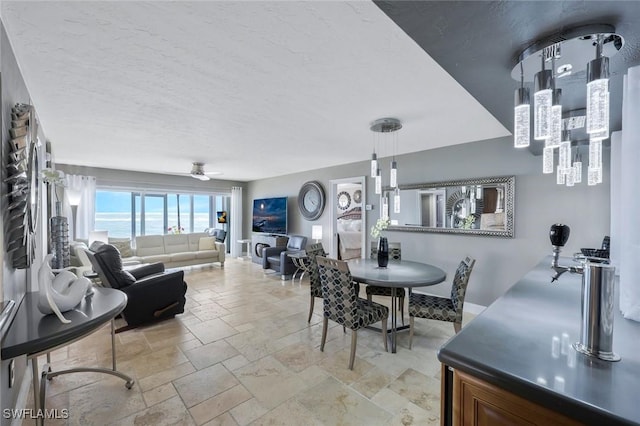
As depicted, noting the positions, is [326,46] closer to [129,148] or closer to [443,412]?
[443,412]

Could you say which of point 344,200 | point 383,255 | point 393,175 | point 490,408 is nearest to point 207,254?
point 344,200

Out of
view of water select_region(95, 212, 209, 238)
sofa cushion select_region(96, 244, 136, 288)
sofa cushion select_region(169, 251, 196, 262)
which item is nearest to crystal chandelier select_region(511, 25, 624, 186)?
sofa cushion select_region(96, 244, 136, 288)

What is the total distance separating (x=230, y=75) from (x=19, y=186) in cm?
145

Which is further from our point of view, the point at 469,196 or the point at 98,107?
the point at 469,196

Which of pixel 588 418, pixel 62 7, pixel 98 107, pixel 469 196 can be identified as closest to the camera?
pixel 588 418

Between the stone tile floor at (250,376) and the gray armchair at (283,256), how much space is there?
1.97m

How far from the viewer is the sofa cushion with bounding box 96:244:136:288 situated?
9.24 ft

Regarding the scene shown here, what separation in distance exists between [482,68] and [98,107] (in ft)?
10.4

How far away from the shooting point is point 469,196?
143 inches

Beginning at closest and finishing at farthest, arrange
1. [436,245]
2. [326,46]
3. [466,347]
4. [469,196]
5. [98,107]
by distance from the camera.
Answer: [466,347] → [326,46] → [98,107] → [469,196] → [436,245]

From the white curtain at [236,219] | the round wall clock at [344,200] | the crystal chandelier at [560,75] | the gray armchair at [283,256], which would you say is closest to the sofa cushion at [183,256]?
the gray armchair at [283,256]

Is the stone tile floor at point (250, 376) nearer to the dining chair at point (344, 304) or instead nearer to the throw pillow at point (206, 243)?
the dining chair at point (344, 304)

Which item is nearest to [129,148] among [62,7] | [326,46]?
[62,7]

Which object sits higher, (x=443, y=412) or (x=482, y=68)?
(x=482, y=68)
